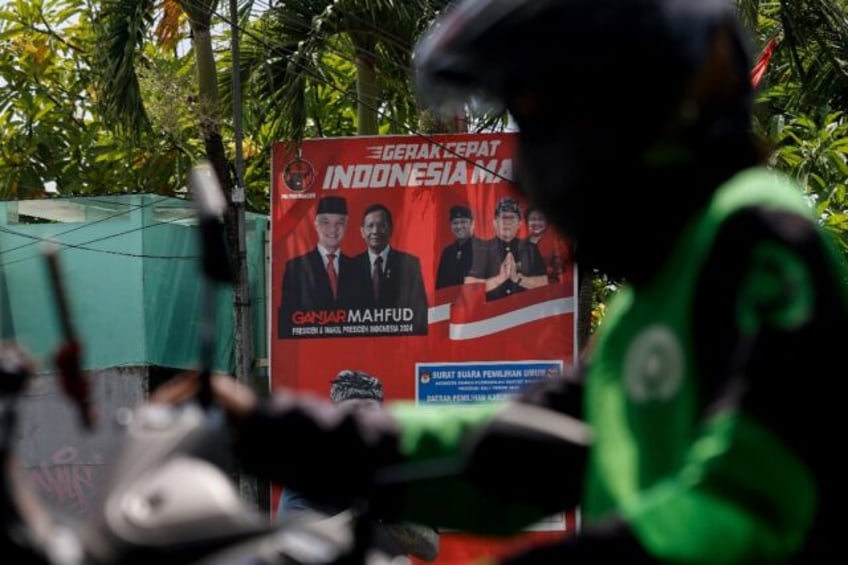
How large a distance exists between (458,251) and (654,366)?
799 inches

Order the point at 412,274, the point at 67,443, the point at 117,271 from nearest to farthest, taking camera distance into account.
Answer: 1. the point at 67,443
2. the point at 412,274
3. the point at 117,271

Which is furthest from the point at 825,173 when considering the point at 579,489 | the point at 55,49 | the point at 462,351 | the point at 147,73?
the point at 579,489

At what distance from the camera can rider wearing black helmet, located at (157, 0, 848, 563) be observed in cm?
171

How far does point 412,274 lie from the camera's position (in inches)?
876

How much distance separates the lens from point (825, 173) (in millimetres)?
17453

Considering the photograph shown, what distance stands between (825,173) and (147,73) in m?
7.79

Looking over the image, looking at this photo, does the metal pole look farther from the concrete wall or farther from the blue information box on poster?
the blue information box on poster

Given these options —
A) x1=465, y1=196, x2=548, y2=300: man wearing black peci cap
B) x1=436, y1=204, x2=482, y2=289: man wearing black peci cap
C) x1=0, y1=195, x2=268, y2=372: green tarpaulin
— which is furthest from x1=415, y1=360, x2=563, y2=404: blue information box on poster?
x1=0, y1=195, x2=268, y2=372: green tarpaulin

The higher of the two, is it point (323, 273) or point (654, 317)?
point (654, 317)

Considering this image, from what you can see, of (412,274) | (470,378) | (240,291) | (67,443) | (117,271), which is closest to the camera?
(240,291)

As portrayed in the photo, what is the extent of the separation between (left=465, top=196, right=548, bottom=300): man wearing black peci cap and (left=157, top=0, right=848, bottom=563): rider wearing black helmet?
1994 centimetres

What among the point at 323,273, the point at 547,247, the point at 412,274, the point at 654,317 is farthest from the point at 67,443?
the point at 654,317

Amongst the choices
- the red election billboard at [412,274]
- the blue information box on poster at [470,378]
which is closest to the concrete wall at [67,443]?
the red election billboard at [412,274]

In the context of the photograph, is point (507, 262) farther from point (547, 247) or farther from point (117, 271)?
point (117, 271)
